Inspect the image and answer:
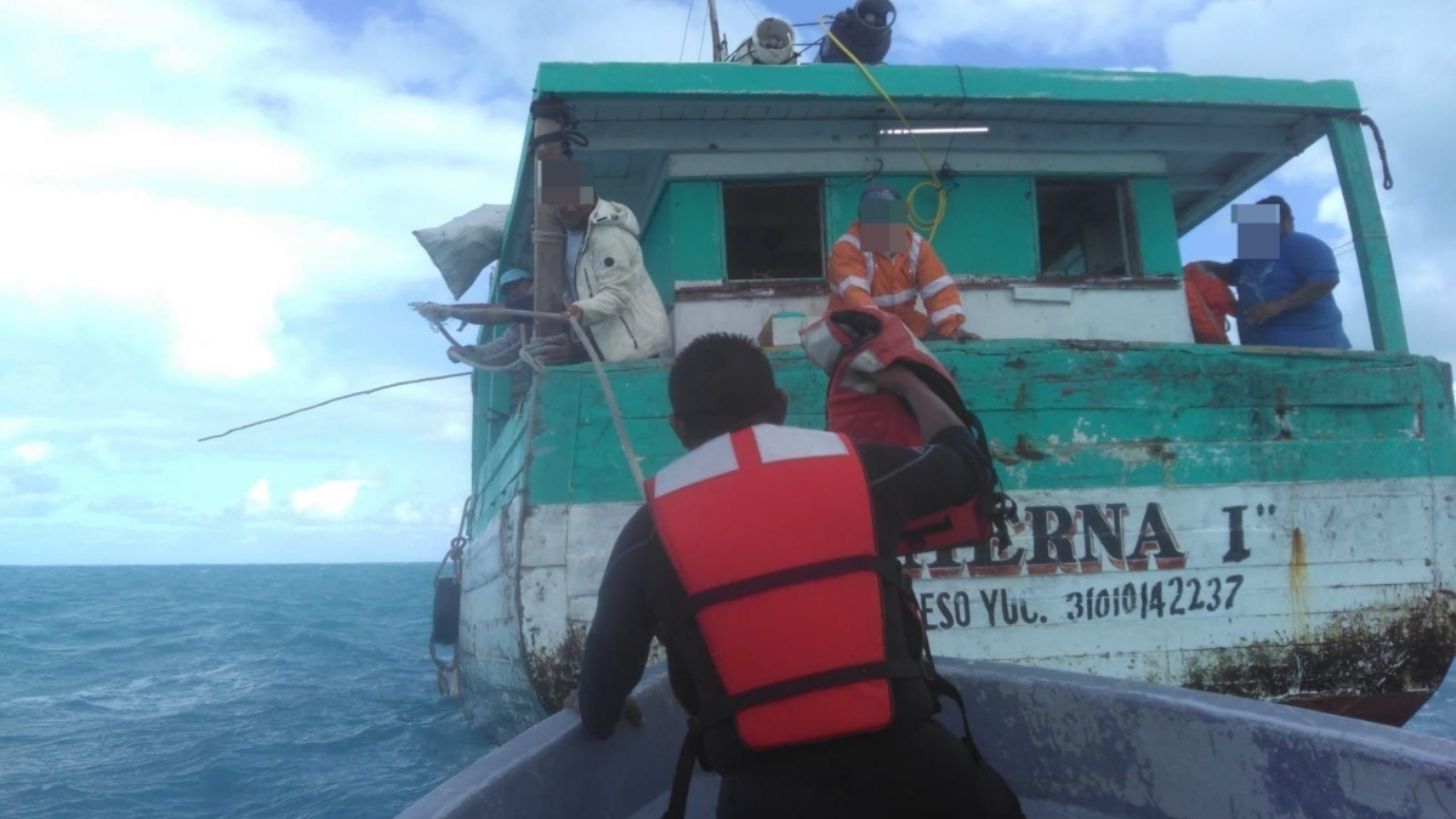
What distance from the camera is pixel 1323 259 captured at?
17.7 ft

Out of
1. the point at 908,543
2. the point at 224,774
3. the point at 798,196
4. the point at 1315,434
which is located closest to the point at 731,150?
the point at 798,196

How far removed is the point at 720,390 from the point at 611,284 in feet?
10.5

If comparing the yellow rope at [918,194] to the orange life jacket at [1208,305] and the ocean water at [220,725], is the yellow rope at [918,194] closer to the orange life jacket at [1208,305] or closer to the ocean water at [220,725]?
the orange life jacket at [1208,305]

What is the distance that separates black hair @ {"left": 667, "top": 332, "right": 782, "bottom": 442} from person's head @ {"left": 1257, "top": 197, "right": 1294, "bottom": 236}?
4.83 m

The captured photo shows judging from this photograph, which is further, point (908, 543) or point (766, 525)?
point (908, 543)

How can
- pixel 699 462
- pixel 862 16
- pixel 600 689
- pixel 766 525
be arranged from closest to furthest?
pixel 766 525 < pixel 699 462 < pixel 600 689 < pixel 862 16

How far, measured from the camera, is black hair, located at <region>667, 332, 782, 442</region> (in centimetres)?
189

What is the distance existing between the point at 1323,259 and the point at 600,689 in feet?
16.3

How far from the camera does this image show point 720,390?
188cm

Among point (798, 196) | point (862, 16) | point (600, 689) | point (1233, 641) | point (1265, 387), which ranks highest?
point (862, 16)

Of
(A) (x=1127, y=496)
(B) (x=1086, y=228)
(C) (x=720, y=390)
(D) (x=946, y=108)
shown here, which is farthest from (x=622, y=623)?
(B) (x=1086, y=228)

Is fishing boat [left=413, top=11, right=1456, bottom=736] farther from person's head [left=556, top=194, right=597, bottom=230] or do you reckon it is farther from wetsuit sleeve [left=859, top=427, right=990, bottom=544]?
wetsuit sleeve [left=859, top=427, right=990, bottom=544]

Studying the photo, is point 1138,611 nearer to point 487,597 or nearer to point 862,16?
point 487,597

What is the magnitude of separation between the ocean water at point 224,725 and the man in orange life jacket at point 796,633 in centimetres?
487
